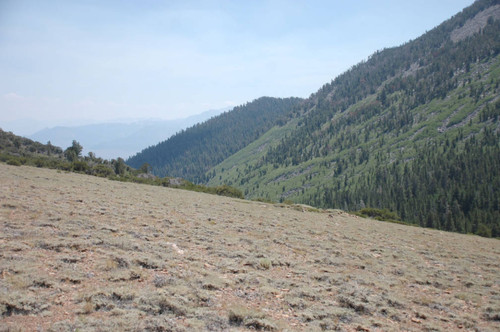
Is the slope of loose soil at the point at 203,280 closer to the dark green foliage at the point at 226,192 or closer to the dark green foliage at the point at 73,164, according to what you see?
the dark green foliage at the point at 73,164

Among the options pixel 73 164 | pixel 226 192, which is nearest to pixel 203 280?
pixel 73 164

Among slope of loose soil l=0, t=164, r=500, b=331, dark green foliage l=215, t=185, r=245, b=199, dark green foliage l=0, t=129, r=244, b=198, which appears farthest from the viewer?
dark green foliage l=215, t=185, r=245, b=199

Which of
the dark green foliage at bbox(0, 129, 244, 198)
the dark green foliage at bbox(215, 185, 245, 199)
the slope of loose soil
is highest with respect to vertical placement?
the dark green foliage at bbox(0, 129, 244, 198)

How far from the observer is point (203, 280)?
10.5 m

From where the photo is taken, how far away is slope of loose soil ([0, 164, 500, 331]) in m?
7.85

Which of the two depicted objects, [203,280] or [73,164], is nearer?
[203,280]

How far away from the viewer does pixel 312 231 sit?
24.5 meters

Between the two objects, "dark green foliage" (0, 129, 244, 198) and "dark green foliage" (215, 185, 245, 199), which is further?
"dark green foliage" (215, 185, 245, 199)

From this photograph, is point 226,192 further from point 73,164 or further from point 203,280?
point 203,280

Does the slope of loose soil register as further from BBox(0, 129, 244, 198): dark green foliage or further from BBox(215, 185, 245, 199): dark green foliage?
BBox(215, 185, 245, 199): dark green foliage

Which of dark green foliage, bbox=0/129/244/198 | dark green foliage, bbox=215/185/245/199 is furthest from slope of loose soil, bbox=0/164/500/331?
dark green foliage, bbox=215/185/245/199

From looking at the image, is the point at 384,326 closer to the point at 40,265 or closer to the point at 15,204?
the point at 40,265

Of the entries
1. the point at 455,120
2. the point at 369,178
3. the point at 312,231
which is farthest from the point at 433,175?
the point at 312,231

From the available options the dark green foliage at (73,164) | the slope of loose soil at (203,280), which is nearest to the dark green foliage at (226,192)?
the dark green foliage at (73,164)
